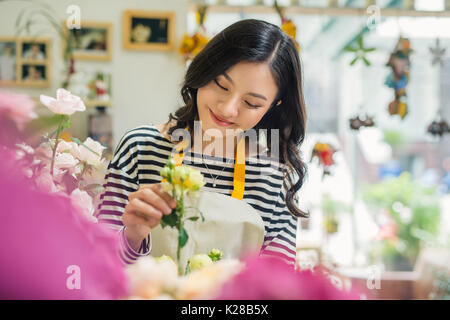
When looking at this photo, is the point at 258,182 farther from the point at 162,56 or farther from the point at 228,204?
the point at 162,56

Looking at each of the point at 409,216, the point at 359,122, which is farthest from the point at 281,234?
the point at 409,216

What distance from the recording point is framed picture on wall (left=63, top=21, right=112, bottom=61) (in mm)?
2713

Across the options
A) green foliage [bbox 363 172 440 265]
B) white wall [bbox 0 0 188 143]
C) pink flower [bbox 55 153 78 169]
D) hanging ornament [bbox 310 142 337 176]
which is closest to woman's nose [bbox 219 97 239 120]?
pink flower [bbox 55 153 78 169]

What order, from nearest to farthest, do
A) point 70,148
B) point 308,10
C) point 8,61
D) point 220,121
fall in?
1. point 70,148
2. point 220,121
3. point 308,10
4. point 8,61

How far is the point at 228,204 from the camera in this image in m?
0.67

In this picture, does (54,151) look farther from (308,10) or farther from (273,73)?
(308,10)

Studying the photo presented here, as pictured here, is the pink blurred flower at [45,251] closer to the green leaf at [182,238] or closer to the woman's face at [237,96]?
the green leaf at [182,238]

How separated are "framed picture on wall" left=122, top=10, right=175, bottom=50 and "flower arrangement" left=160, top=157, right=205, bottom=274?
2.47 meters

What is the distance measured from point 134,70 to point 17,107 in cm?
252

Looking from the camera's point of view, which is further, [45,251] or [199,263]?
[199,263]

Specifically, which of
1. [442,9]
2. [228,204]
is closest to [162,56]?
[442,9]

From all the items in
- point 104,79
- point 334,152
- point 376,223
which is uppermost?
point 104,79

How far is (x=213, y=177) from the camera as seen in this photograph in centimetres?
84
